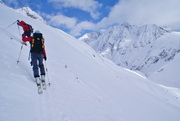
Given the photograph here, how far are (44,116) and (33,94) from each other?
1.36 metres

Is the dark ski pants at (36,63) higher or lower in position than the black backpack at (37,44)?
lower

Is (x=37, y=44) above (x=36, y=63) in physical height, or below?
above

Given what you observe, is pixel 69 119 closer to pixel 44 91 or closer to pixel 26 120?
pixel 26 120

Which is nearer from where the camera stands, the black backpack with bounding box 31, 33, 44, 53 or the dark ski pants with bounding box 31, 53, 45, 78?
the dark ski pants with bounding box 31, 53, 45, 78

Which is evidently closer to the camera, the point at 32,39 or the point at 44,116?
the point at 44,116

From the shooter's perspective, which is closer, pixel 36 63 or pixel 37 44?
pixel 36 63

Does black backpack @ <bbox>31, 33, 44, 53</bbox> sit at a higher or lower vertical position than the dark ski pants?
higher

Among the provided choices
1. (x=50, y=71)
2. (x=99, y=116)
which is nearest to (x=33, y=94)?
(x=99, y=116)

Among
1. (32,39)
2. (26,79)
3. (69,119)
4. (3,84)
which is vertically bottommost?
(69,119)

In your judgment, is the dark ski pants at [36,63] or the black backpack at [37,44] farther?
the black backpack at [37,44]

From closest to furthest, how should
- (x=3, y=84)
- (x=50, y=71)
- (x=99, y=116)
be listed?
1. (x=3, y=84)
2. (x=99, y=116)
3. (x=50, y=71)

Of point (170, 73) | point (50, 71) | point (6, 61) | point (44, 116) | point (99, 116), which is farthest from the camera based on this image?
point (170, 73)

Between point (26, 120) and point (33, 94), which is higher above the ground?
point (33, 94)

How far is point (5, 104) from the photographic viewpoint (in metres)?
4.11
